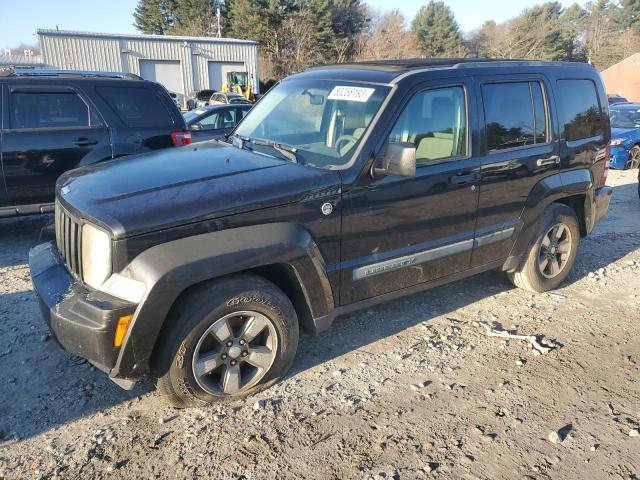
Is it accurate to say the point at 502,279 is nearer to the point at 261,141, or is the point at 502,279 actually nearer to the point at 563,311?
the point at 563,311

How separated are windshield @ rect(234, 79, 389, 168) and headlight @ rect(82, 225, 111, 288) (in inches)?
52.7

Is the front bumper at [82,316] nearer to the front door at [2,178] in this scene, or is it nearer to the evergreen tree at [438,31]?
the front door at [2,178]

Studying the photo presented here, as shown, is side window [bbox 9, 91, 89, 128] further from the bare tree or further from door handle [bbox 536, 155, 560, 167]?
the bare tree

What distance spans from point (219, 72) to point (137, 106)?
1323 inches

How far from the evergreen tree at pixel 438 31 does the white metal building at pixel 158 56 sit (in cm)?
3144

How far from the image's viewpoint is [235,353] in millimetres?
2996

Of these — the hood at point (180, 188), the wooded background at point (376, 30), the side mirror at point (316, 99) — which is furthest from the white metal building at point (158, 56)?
the hood at point (180, 188)

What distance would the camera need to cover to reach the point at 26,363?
3482mm

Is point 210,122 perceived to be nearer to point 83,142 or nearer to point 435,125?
point 83,142

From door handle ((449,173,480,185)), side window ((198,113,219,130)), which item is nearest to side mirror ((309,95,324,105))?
door handle ((449,173,480,185))

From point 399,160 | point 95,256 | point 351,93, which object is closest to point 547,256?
point 399,160

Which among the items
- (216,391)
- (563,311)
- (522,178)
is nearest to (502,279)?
Result: (563,311)

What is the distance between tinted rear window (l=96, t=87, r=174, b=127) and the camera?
6.18 m

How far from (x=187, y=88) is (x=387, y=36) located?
2330cm
